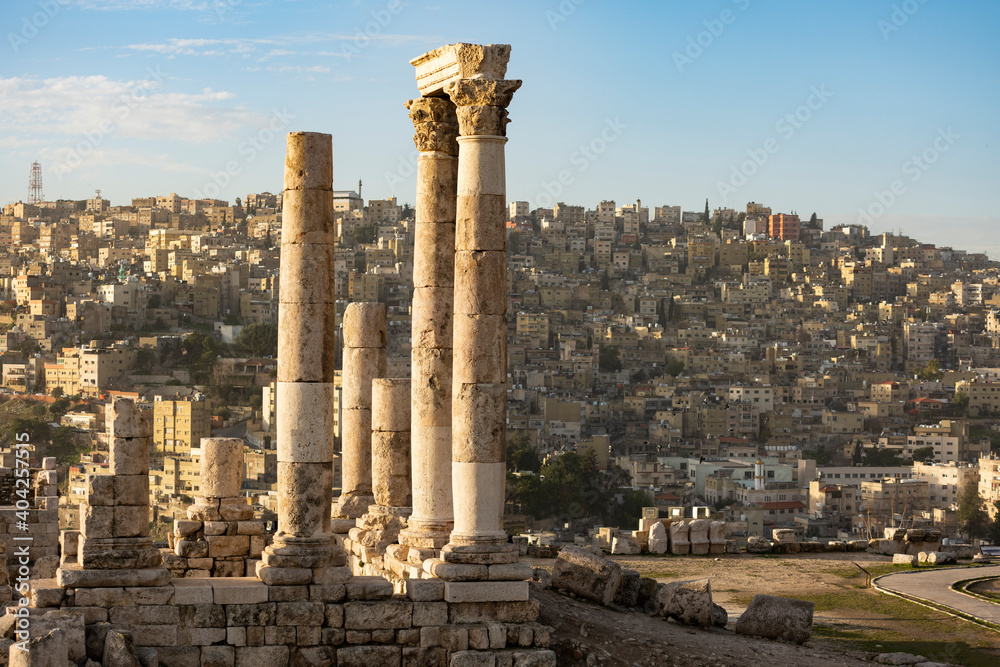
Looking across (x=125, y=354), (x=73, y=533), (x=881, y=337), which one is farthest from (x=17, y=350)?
(x=73, y=533)

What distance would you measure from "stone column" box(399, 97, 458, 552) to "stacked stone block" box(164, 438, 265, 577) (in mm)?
2029

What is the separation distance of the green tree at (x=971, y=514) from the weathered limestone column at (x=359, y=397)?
79923 millimetres

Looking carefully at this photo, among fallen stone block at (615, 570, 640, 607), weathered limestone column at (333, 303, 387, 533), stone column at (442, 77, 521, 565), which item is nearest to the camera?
stone column at (442, 77, 521, 565)

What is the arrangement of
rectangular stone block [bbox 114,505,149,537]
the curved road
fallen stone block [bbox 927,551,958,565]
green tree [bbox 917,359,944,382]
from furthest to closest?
green tree [bbox 917,359,944,382] → fallen stone block [bbox 927,551,958,565] → the curved road → rectangular stone block [bbox 114,505,149,537]

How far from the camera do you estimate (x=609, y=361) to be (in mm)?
166000

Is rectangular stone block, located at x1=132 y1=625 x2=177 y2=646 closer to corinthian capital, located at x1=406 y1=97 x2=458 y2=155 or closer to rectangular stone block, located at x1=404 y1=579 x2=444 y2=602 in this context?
rectangular stone block, located at x1=404 y1=579 x2=444 y2=602

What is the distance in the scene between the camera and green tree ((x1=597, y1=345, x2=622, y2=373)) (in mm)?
165262

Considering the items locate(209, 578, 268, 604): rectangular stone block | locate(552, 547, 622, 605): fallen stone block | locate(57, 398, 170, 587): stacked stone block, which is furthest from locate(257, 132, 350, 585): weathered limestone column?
locate(552, 547, 622, 605): fallen stone block

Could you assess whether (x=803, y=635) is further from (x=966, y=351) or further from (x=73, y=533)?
(x=966, y=351)

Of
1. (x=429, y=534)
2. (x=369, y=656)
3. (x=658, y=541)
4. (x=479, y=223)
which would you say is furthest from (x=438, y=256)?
(x=658, y=541)

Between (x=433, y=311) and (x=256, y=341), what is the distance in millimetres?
119335

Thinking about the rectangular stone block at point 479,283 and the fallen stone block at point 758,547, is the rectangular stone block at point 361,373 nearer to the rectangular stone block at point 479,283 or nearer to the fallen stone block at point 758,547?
the rectangular stone block at point 479,283

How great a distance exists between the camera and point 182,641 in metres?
14.7

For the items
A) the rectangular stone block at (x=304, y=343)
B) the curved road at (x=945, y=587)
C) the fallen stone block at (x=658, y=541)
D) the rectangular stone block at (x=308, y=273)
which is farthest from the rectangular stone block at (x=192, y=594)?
the fallen stone block at (x=658, y=541)
